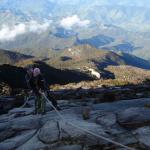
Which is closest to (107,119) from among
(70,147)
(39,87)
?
(70,147)

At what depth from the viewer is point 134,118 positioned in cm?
2345

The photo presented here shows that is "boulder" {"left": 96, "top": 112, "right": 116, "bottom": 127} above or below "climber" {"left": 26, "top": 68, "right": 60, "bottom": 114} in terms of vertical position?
below

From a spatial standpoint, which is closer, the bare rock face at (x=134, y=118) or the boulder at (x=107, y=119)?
the bare rock face at (x=134, y=118)

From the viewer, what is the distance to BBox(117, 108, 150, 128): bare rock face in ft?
74.9

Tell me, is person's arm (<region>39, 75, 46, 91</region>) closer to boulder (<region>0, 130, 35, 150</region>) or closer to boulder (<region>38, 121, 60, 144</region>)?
boulder (<region>38, 121, 60, 144</region>)

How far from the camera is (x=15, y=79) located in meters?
163

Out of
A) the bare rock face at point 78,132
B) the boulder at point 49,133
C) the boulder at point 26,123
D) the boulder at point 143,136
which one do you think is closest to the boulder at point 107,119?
the bare rock face at point 78,132

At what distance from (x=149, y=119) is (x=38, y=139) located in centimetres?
628

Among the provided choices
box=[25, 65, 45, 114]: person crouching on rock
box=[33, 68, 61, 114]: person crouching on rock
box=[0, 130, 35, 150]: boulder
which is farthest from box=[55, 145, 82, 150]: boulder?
box=[25, 65, 45, 114]: person crouching on rock

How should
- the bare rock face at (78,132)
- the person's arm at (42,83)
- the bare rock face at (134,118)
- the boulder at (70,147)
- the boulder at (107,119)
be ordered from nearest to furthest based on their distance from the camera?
the boulder at (70,147) < the bare rock face at (78,132) < the bare rock face at (134,118) < the boulder at (107,119) < the person's arm at (42,83)

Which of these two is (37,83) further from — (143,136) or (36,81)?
(143,136)

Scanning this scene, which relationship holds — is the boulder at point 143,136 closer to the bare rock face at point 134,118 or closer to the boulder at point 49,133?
the bare rock face at point 134,118

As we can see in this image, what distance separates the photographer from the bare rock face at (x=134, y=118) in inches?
899

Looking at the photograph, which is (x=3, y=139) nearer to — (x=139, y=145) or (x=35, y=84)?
(x=35, y=84)
